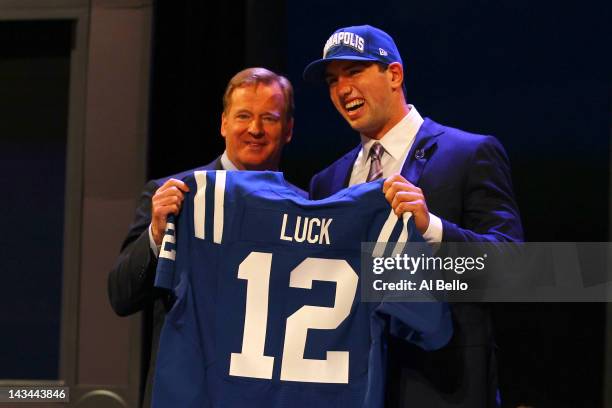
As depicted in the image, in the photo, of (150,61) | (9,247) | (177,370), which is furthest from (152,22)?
(177,370)

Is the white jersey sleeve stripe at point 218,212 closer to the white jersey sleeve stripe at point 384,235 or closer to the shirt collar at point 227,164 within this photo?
the shirt collar at point 227,164

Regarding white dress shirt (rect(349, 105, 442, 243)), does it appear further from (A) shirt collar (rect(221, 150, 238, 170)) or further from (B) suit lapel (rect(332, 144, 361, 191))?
(A) shirt collar (rect(221, 150, 238, 170))

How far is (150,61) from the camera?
3168mm

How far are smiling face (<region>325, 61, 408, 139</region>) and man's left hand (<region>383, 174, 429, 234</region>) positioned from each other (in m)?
0.34

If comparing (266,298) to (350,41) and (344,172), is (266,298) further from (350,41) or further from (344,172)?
(350,41)

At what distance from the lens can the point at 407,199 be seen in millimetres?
1979

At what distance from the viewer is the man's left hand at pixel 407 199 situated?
1.97m

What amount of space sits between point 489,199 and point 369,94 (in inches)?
17.0

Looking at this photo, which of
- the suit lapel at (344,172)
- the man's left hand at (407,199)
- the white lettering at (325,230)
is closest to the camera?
the man's left hand at (407,199)

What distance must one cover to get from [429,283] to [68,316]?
168cm

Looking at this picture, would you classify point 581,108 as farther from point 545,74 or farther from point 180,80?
point 180,80

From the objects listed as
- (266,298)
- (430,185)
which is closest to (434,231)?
(430,185)
